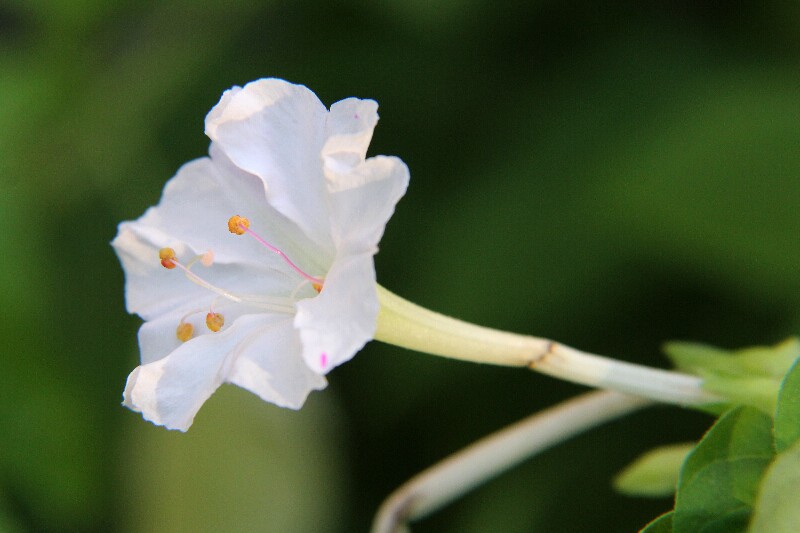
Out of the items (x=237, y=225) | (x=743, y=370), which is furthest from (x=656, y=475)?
(x=237, y=225)

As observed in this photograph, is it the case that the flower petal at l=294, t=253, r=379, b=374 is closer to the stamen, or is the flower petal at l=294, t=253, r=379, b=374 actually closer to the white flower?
the white flower

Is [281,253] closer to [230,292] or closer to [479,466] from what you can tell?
[230,292]

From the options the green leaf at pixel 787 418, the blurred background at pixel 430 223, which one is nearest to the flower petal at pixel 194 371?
the green leaf at pixel 787 418

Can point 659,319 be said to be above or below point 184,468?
above

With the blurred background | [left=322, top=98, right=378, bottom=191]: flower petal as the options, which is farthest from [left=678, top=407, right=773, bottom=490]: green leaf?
the blurred background

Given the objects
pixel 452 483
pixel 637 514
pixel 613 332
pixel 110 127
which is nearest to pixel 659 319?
pixel 613 332

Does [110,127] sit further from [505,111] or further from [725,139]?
[725,139]

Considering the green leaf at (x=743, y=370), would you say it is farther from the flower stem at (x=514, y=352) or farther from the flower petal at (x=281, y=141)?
the flower petal at (x=281, y=141)
